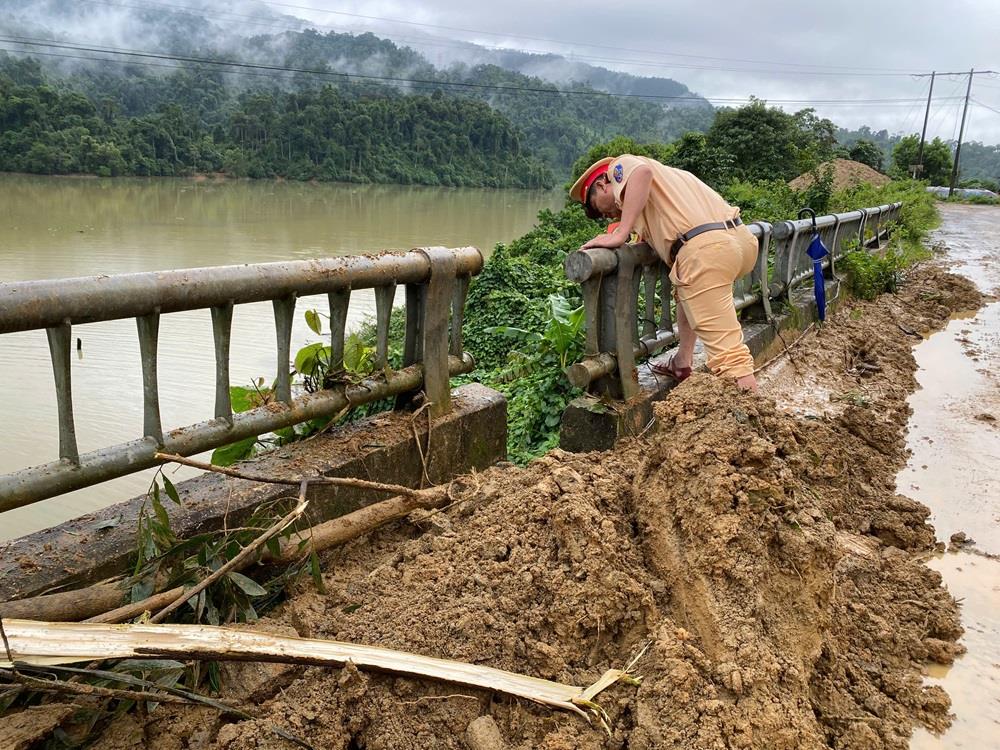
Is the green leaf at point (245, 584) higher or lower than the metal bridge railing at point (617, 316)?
lower

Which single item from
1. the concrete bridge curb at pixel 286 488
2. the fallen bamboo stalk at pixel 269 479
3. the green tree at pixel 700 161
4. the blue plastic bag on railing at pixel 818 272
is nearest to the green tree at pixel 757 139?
the green tree at pixel 700 161

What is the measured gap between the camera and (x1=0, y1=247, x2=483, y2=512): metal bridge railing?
207cm

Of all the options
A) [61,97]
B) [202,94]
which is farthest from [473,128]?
[61,97]

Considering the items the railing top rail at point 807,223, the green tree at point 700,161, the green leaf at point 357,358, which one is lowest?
the green leaf at point 357,358

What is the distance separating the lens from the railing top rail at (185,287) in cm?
200

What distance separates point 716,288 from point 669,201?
0.52m

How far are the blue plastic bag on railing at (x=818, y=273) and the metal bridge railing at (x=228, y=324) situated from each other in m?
4.34

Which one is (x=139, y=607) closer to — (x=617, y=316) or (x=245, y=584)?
(x=245, y=584)

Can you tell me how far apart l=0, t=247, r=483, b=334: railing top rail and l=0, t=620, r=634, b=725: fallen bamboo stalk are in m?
0.78

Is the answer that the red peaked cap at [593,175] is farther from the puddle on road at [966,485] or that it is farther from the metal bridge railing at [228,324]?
the puddle on road at [966,485]

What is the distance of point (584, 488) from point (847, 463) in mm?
2008

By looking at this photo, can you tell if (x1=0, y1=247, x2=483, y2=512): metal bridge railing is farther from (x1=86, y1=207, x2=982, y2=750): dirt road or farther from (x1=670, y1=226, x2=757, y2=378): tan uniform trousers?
(x1=670, y1=226, x2=757, y2=378): tan uniform trousers

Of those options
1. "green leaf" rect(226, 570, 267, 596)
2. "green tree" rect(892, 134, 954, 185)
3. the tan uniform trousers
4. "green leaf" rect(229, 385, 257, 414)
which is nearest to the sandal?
the tan uniform trousers

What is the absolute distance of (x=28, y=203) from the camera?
23234mm
